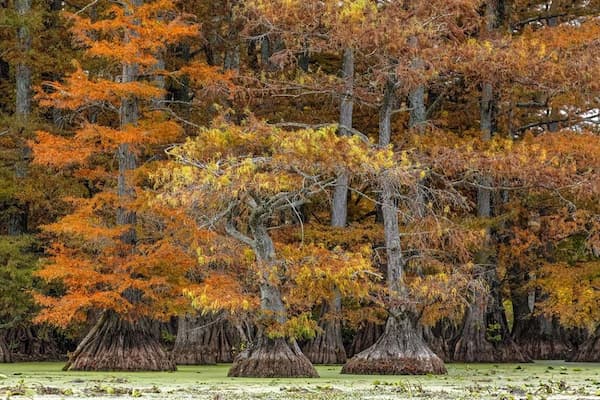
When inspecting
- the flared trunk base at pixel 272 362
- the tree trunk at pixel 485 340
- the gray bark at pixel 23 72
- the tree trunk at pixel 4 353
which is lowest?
the flared trunk base at pixel 272 362

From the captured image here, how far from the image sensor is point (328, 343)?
70.6 feet

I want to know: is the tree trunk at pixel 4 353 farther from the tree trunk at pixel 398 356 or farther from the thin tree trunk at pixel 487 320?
the thin tree trunk at pixel 487 320

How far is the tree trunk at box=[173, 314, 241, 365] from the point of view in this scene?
21828mm

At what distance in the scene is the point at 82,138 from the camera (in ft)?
56.4

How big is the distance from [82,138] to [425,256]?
532cm

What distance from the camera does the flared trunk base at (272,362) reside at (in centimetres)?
1442

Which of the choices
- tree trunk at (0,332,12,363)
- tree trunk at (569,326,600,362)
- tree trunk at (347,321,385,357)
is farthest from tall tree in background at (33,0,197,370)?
tree trunk at (569,326,600,362)

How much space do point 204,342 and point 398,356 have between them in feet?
22.9

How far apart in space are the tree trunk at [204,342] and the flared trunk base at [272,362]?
22.6 ft

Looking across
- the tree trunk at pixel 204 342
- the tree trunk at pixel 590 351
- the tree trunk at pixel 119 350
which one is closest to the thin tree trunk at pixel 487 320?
the tree trunk at pixel 590 351

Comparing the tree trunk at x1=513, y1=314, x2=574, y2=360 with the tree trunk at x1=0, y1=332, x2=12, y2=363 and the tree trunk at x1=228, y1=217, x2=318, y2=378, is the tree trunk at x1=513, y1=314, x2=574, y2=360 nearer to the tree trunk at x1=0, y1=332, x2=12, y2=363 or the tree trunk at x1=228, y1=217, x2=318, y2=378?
the tree trunk at x1=0, y1=332, x2=12, y2=363

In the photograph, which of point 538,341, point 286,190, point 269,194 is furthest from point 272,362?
point 538,341

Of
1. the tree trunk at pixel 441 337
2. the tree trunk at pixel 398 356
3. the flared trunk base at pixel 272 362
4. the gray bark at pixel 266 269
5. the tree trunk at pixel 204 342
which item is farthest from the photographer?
the tree trunk at pixel 441 337

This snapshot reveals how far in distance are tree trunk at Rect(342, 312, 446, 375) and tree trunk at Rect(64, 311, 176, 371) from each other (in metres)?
2.90
